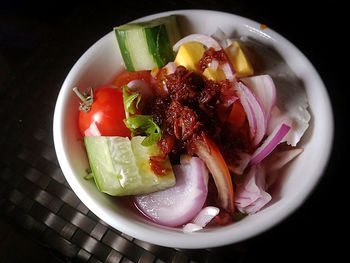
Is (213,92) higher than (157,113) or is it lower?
higher

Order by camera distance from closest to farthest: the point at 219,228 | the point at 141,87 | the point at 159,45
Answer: the point at 219,228
the point at 141,87
the point at 159,45

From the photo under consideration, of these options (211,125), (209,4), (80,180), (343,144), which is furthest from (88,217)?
(209,4)

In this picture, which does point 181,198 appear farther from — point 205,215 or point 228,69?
point 228,69

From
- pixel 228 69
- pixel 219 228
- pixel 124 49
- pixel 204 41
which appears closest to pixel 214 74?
pixel 228 69

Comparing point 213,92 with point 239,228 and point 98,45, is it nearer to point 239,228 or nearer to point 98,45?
point 239,228

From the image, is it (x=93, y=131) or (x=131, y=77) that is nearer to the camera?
(x=93, y=131)

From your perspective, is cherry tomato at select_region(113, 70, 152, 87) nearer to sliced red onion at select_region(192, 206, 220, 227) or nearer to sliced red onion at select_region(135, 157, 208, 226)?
sliced red onion at select_region(135, 157, 208, 226)

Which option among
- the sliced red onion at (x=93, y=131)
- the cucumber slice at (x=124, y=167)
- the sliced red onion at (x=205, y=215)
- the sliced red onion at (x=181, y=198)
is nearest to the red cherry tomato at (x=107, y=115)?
the sliced red onion at (x=93, y=131)

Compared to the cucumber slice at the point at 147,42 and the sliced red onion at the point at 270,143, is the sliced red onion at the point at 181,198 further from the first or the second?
the cucumber slice at the point at 147,42
